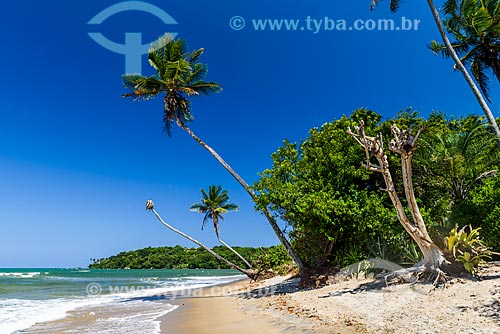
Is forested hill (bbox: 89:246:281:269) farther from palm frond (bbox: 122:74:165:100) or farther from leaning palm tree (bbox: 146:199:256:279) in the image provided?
palm frond (bbox: 122:74:165:100)

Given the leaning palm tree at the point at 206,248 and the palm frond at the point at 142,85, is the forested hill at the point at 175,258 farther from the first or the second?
the palm frond at the point at 142,85

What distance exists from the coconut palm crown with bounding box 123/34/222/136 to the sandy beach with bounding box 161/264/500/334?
1045 centimetres

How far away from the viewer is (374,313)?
25.7 feet

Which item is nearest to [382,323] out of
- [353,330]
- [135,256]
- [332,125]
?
[353,330]

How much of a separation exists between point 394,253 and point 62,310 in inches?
513

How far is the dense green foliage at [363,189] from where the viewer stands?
12.5 m

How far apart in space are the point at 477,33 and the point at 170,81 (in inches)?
545

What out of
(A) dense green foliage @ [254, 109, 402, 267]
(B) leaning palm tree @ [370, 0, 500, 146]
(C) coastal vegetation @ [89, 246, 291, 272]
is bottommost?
(C) coastal vegetation @ [89, 246, 291, 272]

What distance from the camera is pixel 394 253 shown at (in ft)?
42.8

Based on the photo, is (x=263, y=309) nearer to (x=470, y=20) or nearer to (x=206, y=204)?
(x=470, y=20)

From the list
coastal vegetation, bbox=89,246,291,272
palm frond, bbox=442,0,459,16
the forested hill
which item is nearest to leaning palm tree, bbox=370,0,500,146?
palm frond, bbox=442,0,459,16

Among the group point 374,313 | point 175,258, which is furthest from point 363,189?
point 175,258

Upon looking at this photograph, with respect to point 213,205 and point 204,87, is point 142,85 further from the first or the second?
point 213,205

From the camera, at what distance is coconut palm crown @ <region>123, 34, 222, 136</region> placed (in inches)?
712
